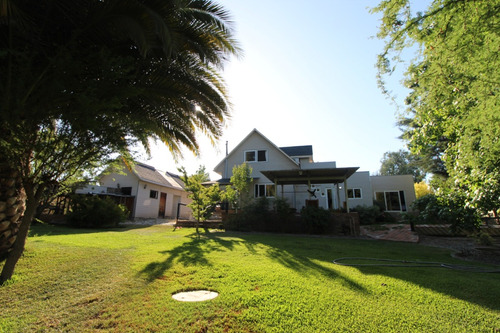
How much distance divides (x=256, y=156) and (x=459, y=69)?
55.3ft

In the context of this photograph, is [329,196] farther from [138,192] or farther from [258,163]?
[138,192]

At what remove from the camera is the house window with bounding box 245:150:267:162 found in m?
20.3

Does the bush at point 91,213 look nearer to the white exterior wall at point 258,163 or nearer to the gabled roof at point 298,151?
the white exterior wall at point 258,163

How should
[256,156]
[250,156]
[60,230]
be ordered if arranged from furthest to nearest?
[250,156] < [256,156] < [60,230]

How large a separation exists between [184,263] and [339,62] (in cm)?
771

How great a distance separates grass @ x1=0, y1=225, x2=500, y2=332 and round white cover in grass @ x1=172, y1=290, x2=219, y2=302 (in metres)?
0.11

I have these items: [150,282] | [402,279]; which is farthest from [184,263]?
[402,279]

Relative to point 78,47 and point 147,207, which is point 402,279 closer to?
point 78,47

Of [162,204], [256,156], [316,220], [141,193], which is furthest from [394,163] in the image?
[141,193]

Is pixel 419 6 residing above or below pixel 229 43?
below

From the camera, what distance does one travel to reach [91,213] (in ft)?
39.1

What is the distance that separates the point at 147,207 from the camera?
2012cm

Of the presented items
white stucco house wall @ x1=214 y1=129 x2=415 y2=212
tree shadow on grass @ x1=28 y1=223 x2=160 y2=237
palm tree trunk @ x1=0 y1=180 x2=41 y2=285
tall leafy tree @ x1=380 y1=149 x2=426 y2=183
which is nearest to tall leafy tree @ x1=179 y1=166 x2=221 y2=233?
tree shadow on grass @ x1=28 y1=223 x2=160 y2=237

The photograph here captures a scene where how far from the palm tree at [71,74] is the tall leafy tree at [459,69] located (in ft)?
12.7
